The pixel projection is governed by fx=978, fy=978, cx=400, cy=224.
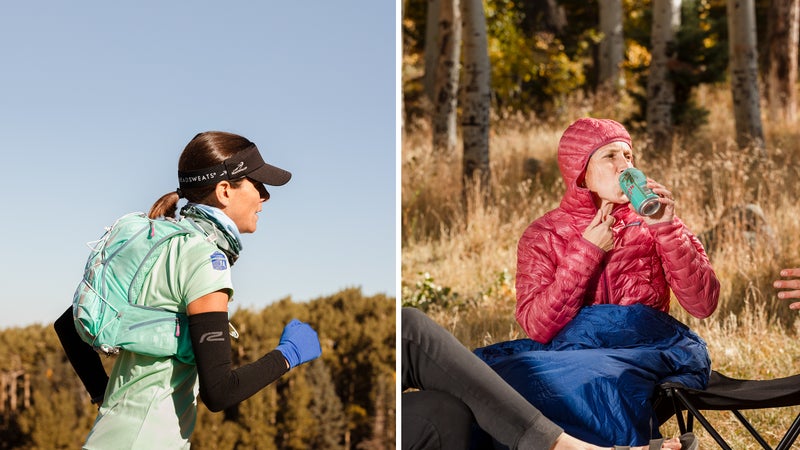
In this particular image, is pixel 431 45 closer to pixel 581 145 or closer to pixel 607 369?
pixel 581 145

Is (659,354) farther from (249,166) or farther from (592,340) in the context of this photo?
(249,166)

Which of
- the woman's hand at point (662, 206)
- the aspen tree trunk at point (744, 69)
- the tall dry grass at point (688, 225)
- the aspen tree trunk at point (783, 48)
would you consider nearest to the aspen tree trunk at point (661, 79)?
the tall dry grass at point (688, 225)

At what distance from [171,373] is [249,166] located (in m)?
0.43

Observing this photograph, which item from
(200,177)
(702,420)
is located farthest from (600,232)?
(200,177)

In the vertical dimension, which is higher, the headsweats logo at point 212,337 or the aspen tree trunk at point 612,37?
the aspen tree trunk at point 612,37

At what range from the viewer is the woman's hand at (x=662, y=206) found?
89.2 inches

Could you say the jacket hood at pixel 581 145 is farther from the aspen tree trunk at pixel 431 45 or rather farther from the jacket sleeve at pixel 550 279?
the aspen tree trunk at pixel 431 45

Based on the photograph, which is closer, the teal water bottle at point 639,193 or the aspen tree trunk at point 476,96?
the teal water bottle at point 639,193

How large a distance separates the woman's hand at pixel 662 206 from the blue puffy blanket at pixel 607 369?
24 cm

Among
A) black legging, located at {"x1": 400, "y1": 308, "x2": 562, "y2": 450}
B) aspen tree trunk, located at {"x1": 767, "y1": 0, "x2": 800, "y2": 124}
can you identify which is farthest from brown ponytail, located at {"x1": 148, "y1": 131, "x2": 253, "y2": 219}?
aspen tree trunk, located at {"x1": 767, "y1": 0, "x2": 800, "y2": 124}

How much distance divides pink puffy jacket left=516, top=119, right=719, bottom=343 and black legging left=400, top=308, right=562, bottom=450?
1.31 feet

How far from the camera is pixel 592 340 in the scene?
2.42 meters

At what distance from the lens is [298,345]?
1.87 metres

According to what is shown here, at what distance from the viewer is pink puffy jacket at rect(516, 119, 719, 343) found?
7.80ft
